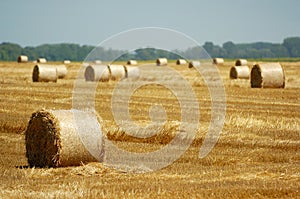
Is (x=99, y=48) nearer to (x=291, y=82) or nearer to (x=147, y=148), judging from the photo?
(x=147, y=148)

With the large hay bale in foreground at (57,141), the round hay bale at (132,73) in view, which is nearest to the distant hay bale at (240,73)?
the round hay bale at (132,73)

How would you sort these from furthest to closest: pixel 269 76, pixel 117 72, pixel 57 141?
pixel 117 72
pixel 269 76
pixel 57 141

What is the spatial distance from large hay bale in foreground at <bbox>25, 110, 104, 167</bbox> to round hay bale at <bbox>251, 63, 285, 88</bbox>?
1845cm

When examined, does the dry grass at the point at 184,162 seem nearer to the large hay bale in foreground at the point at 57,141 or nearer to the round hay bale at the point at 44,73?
the large hay bale in foreground at the point at 57,141

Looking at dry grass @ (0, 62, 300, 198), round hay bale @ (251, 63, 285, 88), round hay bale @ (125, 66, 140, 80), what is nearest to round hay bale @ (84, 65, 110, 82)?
round hay bale @ (125, 66, 140, 80)

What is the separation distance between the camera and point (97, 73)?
33938 millimetres

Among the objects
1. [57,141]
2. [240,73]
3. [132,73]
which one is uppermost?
[132,73]

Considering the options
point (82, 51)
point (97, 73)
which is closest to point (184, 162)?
point (97, 73)

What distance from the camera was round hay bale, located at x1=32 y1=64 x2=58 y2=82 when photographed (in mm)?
32344

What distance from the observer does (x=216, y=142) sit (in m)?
14.4

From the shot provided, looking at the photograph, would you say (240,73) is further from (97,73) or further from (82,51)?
(82,51)

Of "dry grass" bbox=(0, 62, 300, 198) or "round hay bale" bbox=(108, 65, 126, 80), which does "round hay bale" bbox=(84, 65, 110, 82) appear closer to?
"round hay bale" bbox=(108, 65, 126, 80)

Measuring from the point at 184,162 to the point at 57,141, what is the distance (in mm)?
2551

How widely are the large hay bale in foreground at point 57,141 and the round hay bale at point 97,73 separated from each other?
21.9m
